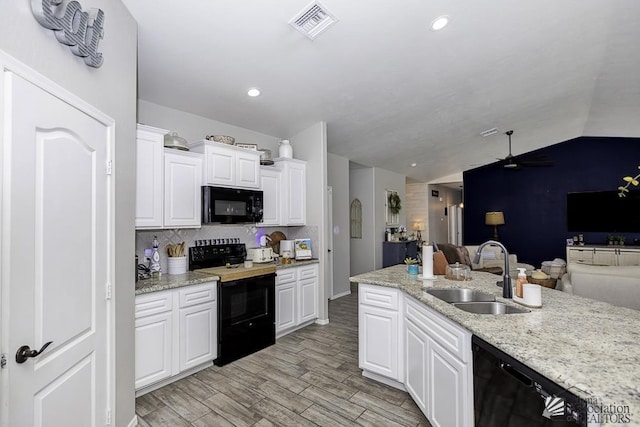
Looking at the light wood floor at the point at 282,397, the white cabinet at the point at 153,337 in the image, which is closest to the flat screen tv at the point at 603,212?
the light wood floor at the point at 282,397

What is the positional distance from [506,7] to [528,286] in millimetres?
2312

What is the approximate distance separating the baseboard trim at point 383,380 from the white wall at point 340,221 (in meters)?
3.01

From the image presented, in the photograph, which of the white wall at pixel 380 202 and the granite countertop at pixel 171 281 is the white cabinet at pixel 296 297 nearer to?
the granite countertop at pixel 171 281

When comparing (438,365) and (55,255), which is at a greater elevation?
(55,255)

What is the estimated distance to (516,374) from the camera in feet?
4.16

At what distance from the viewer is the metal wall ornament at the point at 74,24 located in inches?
49.6

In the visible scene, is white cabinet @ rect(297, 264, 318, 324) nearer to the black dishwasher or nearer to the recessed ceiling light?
the black dishwasher

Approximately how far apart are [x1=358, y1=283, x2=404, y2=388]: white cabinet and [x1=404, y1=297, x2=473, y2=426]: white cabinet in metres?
0.09

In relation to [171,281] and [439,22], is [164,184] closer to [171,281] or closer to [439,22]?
[171,281]

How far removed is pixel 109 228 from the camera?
1.83m

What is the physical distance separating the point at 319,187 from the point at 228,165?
1.36m

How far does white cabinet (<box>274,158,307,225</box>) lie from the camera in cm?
417

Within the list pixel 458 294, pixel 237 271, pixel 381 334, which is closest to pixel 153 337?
pixel 237 271

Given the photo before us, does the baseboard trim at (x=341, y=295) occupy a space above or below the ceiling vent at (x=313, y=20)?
below
